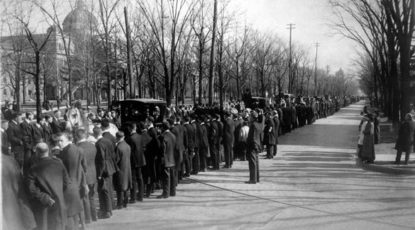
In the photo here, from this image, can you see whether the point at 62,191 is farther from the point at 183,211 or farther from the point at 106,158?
the point at 183,211

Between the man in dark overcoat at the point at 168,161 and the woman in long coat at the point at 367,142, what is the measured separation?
6942 mm

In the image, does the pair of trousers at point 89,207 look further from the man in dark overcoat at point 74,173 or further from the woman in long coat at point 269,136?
the woman in long coat at point 269,136

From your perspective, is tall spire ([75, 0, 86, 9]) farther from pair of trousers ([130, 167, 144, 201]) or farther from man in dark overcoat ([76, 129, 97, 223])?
man in dark overcoat ([76, 129, 97, 223])

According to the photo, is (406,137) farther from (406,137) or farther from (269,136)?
(269,136)

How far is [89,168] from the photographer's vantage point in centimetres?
804

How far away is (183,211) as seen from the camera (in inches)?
335

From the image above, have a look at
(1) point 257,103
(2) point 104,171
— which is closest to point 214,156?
(2) point 104,171

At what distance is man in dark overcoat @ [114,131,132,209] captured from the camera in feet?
28.7

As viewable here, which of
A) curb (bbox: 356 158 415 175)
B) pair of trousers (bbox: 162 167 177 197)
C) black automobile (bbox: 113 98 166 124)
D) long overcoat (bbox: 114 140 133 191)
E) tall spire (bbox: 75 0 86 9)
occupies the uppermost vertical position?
tall spire (bbox: 75 0 86 9)

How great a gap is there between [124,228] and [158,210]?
1.27m

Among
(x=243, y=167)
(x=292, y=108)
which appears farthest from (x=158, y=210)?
(x=292, y=108)

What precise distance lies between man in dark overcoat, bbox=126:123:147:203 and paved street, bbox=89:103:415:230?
30cm

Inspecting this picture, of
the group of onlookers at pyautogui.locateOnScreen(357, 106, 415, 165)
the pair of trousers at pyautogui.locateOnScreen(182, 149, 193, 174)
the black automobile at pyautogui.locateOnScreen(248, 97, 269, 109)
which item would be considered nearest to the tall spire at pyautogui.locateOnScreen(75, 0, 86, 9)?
the black automobile at pyautogui.locateOnScreen(248, 97, 269, 109)

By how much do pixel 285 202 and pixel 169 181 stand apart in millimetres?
2598
